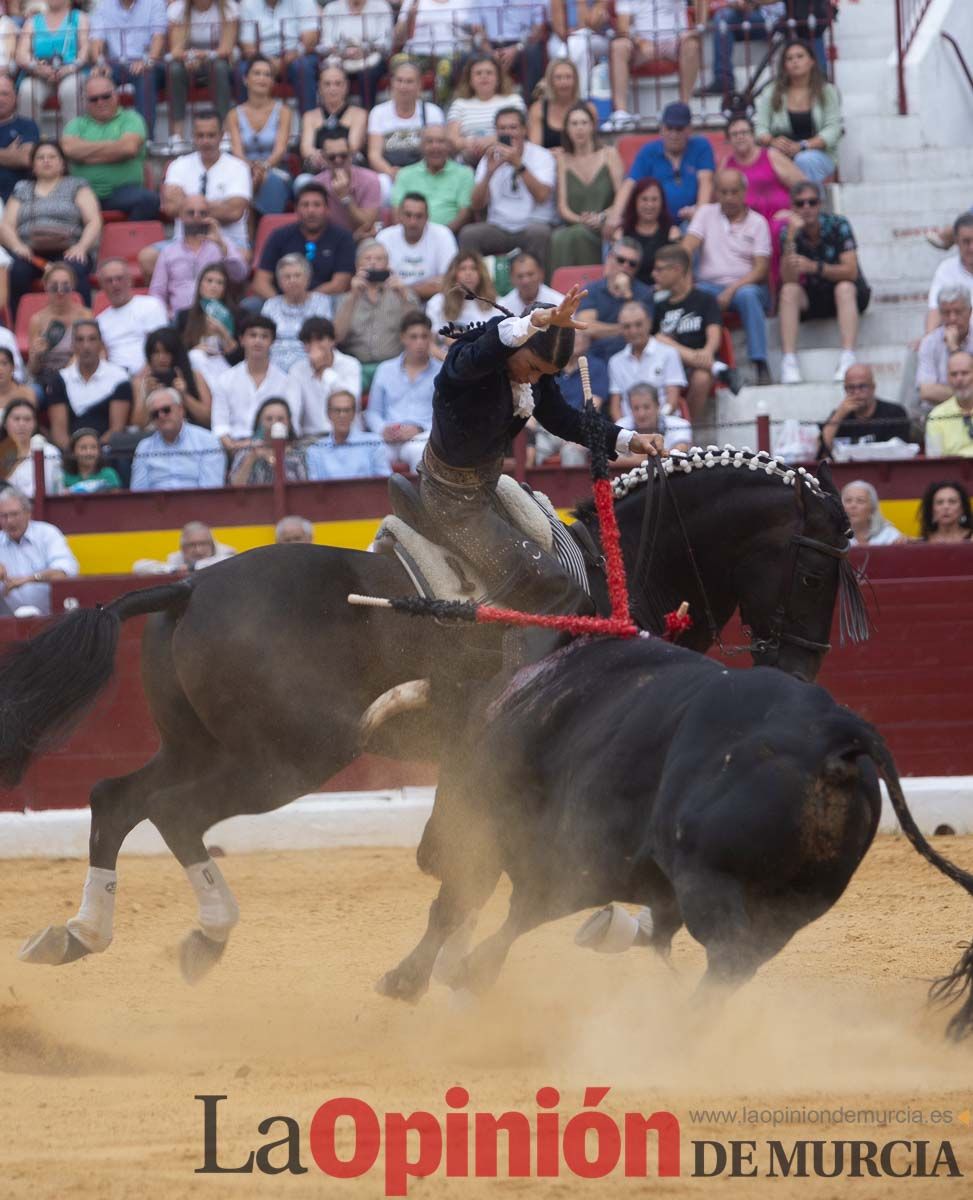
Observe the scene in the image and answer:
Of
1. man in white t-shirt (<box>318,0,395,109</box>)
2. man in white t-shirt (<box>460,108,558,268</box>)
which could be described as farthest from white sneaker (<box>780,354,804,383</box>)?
man in white t-shirt (<box>318,0,395,109</box>)

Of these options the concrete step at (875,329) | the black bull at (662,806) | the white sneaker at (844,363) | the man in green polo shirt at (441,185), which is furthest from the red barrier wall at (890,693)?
the man in green polo shirt at (441,185)

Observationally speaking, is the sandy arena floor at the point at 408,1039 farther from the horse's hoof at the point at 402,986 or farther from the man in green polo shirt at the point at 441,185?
the man in green polo shirt at the point at 441,185

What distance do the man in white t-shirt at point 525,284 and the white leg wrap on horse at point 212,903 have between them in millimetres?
4880

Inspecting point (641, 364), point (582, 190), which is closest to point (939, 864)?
point (641, 364)

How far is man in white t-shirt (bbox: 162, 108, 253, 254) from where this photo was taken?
1128 centimetres

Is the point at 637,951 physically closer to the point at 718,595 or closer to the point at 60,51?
the point at 718,595

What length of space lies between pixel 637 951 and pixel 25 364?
19.8 feet

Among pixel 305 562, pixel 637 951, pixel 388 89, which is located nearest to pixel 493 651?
pixel 305 562

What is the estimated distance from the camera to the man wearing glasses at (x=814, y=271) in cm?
1037

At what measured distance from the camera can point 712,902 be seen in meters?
4.10

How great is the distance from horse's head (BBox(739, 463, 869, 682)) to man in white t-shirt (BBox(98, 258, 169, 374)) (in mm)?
5747

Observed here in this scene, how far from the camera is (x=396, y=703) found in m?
5.30

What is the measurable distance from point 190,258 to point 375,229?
1.13 meters

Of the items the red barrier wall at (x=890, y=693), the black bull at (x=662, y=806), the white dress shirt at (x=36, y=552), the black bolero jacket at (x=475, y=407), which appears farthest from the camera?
the white dress shirt at (x=36, y=552)
